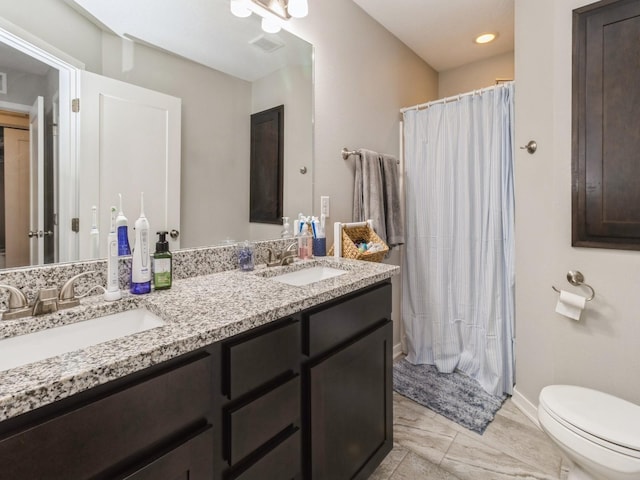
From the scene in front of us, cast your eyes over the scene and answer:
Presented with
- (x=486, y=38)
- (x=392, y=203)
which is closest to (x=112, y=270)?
(x=392, y=203)

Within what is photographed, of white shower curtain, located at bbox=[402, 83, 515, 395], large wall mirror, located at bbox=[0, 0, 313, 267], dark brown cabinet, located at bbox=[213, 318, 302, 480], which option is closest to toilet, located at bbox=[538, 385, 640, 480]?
white shower curtain, located at bbox=[402, 83, 515, 395]

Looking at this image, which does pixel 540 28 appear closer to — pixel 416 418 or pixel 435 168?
pixel 435 168

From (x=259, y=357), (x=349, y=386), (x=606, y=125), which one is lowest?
(x=349, y=386)

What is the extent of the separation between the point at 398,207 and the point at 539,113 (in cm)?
95

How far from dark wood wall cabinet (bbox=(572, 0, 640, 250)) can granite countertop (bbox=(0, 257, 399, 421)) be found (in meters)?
0.99

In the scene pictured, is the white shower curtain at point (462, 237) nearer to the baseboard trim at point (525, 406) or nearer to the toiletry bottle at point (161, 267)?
the baseboard trim at point (525, 406)

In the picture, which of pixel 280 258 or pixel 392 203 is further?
pixel 392 203

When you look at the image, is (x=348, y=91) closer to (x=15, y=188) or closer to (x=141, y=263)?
(x=141, y=263)

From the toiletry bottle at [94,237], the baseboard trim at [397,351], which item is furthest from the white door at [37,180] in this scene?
the baseboard trim at [397,351]

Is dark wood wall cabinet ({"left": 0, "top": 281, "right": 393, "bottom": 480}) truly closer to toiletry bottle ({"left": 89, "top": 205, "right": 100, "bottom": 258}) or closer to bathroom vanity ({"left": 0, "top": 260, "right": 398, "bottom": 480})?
bathroom vanity ({"left": 0, "top": 260, "right": 398, "bottom": 480})

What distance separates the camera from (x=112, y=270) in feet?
3.29

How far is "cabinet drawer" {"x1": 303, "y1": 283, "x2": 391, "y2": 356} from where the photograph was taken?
1.06 meters

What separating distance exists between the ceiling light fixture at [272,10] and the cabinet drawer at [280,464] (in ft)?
5.63

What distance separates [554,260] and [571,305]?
25 cm
